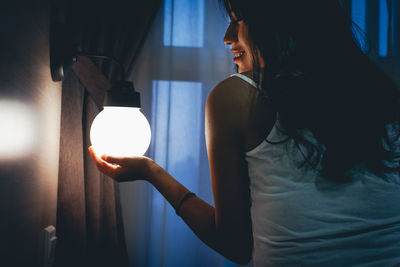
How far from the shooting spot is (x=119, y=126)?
668 mm

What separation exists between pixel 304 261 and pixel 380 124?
388mm

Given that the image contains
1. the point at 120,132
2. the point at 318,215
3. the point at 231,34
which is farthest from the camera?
the point at 231,34

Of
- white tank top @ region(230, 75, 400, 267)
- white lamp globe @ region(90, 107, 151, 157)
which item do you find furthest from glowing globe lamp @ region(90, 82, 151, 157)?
white tank top @ region(230, 75, 400, 267)

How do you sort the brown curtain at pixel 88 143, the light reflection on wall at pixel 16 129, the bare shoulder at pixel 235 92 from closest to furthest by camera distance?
the light reflection on wall at pixel 16 129 → the bare shoulder at pixel 235 92 → the brown curtain at pixel 88 143

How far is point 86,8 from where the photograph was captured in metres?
1.24

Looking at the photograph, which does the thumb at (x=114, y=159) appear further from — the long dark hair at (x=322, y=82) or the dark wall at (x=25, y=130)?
the long dark hair at (x=322, y=82)

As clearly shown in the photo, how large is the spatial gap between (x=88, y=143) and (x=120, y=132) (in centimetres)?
61

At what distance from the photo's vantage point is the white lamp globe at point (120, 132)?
67cm

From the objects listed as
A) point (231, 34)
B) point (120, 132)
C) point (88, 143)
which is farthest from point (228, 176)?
point (88, 143)

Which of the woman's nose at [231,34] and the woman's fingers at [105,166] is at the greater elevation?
the woman's nose at [231,34]

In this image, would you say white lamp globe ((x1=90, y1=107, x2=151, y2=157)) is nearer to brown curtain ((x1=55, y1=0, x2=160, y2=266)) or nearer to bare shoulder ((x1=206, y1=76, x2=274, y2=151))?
bare shoulder ((x1=206, y1=76, x2=274, y2=151))

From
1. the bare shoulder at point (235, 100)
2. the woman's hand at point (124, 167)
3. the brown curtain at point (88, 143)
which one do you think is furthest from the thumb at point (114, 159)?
the brown curtain at point (88, 143)

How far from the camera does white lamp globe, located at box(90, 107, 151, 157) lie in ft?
2.20

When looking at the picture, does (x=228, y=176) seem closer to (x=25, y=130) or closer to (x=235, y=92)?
(x=235, y=92)
